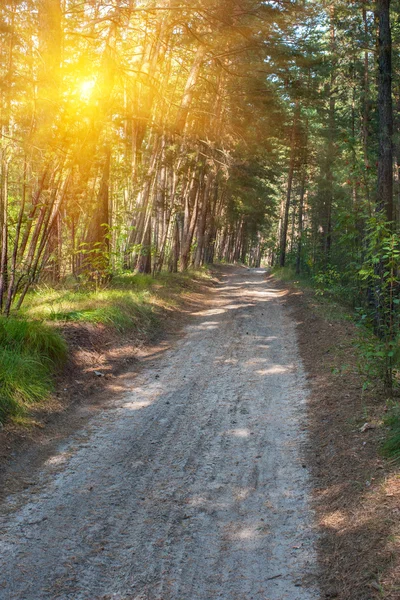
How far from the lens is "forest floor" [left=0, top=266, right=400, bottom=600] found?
324 cm

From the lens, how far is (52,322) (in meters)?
8.24

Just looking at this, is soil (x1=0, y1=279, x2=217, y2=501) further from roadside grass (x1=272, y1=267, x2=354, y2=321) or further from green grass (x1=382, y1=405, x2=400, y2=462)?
roadside grass (x1=272, y1=267, x2=354, y2=321)

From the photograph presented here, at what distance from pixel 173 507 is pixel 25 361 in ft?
10.1

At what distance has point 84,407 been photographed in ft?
21.0

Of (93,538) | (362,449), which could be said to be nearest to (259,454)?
(362,449)

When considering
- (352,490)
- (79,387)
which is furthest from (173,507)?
(79,387)

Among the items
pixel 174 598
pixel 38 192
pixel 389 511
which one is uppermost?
pixel 38 192

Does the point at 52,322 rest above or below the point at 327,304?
below

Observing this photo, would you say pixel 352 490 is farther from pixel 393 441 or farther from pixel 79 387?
pixel 79 387

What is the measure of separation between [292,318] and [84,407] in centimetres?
845

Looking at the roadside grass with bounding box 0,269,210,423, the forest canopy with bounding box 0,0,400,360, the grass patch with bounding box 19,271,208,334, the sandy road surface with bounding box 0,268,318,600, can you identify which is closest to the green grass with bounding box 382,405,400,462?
the sandy road surface with bounding box 0,268,318,600

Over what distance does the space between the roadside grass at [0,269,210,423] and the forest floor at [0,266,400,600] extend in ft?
1.29

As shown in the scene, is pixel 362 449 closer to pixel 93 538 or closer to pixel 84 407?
pixel 93 538

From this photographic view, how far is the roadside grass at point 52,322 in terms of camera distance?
582cm
